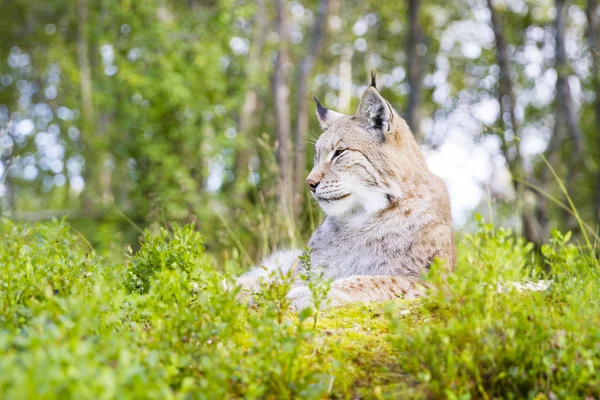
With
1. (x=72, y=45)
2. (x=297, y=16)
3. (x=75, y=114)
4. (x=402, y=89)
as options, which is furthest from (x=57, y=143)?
(x=402, y=89)

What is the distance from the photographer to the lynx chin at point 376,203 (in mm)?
4152

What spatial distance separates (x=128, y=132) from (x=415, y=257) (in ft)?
28.8

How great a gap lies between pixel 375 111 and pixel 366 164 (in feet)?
1.28

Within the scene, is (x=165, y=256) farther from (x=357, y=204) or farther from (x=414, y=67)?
(x=414, y=67)

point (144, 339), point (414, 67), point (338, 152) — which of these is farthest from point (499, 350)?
point (414, 67)

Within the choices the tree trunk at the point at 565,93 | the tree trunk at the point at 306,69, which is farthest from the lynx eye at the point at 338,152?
the tree trunk at the point at 565,93

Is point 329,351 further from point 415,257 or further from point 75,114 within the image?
point 75,114

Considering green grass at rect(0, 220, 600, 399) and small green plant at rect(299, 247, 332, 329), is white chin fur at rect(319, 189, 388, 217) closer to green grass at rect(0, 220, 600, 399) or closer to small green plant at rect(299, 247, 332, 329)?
small green plant at rect(299, 247, 332, 329)

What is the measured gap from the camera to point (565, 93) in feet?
35.3

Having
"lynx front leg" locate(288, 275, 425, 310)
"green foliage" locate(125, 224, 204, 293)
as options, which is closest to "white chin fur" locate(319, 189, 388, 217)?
"lynx front leg" locate(288, 275, 425, 310)

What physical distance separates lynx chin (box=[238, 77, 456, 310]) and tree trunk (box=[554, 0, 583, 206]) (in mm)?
6979

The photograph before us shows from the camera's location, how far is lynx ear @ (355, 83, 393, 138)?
4344mm

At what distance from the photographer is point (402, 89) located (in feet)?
76.9

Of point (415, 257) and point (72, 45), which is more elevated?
point (72, 45)
